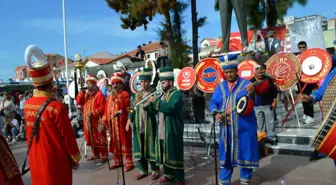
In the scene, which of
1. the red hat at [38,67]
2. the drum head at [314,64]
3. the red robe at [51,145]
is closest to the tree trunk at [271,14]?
the drum head at [314,64]

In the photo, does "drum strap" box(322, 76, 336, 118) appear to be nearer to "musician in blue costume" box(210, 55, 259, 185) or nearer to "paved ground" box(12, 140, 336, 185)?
"musician in blue costume" box(210, 55, 259, 185)

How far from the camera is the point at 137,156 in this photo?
16.6 feet

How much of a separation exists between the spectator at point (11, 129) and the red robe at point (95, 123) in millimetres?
5557

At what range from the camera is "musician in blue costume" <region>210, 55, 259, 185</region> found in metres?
3.83

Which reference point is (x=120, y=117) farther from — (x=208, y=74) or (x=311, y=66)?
(x=311, y=66)

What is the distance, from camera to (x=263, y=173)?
16.1 feet

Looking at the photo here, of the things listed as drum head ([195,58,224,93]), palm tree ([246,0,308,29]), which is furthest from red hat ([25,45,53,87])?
palm tree ([246,0,308,29])

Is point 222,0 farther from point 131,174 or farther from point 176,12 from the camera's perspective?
point 176,12

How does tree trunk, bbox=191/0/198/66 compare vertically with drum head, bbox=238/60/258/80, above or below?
above

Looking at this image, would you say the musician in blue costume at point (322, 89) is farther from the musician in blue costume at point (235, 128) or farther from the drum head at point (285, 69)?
the drum head at point (285, 69)

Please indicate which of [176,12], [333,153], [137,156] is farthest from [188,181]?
[176,12]

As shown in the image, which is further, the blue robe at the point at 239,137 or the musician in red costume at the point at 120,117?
the musician in red costume at the point at 120,117

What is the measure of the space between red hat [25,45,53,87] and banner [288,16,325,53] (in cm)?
1101

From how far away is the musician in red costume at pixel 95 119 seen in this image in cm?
618
